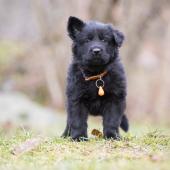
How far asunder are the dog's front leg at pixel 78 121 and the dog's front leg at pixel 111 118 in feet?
0.83

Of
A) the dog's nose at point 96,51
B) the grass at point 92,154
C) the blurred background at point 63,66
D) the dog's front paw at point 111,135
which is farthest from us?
the blurred background at point 63,66

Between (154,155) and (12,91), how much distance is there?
65.5ft

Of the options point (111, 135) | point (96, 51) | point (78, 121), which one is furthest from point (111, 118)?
point (96, 51)

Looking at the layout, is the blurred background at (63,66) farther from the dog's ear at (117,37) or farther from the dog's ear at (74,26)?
the dog's ear at (117,37)

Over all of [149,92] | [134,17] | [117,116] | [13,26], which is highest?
[13,26]

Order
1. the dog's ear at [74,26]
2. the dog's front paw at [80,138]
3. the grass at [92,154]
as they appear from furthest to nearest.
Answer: the dog's ear at [74,26] → the dog's front paw at [80,138] → the grass at [92,154]

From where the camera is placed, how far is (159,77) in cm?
2339

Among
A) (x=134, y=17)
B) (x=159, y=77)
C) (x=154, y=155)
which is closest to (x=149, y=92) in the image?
(x=159, y=77)

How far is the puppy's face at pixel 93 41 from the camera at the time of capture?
780 centimetres

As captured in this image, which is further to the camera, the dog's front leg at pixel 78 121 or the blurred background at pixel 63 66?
the blurred background at pixel 63 66

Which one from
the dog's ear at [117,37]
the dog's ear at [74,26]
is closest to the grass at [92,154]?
the dog's ear at [117,37]

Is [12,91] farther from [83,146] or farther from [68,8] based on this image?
[83,146]

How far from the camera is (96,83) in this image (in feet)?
26.2

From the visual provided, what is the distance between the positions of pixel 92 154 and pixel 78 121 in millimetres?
1084
